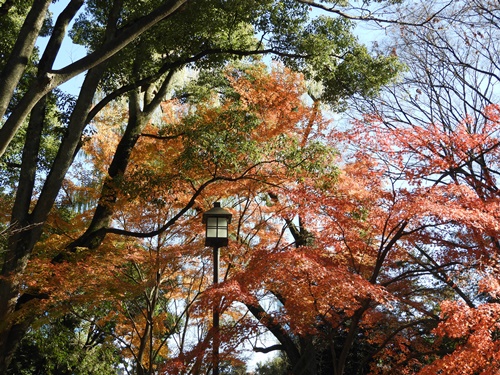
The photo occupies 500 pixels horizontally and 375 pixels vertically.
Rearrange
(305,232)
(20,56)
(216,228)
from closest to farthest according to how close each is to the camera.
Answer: (20,56) → (216,228) → (305,232)

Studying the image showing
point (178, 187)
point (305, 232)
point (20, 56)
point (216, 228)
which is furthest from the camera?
point (305, 232)

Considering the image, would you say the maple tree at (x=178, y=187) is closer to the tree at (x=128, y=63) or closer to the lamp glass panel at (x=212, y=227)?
the tree at (x=128, y=63)

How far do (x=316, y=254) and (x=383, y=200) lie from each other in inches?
49.0

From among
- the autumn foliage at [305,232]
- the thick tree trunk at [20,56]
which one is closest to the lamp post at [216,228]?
the autumn foliage at [305,232]

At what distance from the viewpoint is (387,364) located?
10.2 meters

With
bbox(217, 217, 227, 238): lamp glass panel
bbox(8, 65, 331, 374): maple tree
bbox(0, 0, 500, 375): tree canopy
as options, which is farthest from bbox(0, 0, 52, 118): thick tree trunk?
bbox(8, 65, 331, 374): maple tree

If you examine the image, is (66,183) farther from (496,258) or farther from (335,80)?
(496,258)

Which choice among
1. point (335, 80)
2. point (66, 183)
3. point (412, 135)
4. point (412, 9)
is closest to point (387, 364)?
point (412, 135)

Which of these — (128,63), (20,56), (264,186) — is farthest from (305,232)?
(20,56)

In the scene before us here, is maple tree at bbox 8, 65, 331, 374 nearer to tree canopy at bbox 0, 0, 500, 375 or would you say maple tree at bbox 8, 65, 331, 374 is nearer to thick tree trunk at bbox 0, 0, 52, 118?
tree canopy at bbox 0, 0, 500, 375

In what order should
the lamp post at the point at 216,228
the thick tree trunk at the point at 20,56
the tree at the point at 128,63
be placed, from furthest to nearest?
the tree at the point at 128,63, the lamp post at the point at 216,228, the thick tree trunk at the point at 20,56

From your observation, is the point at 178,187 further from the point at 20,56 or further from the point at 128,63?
the point at 20,56

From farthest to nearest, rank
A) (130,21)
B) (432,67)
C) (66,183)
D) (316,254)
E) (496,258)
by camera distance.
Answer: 1. (66,183)
2. (432,67)
3. (130,21)
4. (316,254)
5. (496,258)

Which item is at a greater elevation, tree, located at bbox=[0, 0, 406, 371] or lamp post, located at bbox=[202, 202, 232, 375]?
tree, located at bbox=[0, 0, 406, 371]
